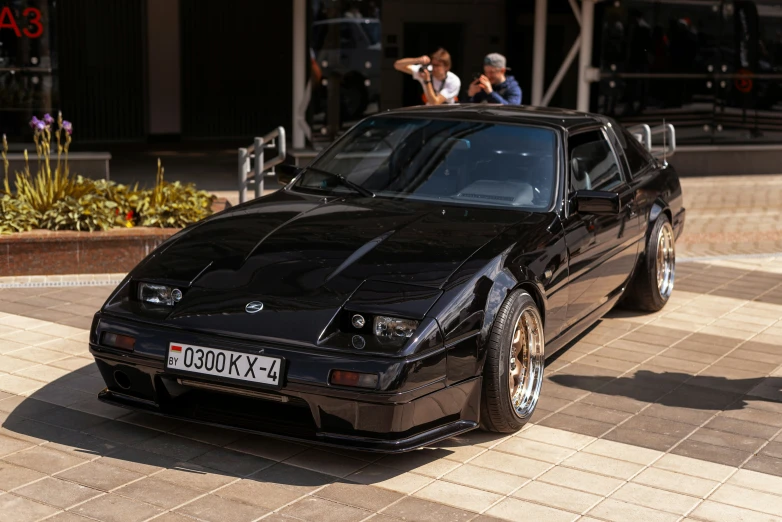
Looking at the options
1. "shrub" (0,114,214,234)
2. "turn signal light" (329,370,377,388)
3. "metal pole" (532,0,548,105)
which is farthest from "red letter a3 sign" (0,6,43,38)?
"turn signal light" (329,370,377,388)

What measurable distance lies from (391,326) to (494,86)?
17.1ft

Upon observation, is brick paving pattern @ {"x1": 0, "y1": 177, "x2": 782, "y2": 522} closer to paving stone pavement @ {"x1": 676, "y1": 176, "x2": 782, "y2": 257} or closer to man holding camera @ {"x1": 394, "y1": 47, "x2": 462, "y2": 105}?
man holding camera @ {"x1": 394, "y1": 47, "x2": 462, "y2": 105}

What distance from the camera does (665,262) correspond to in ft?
26.5

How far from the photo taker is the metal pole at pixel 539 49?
14.2m

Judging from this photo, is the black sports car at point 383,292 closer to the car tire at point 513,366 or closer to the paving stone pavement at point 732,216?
the car tire at point 513,366

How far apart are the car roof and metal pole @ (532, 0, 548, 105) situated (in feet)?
24.8

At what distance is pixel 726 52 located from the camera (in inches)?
555

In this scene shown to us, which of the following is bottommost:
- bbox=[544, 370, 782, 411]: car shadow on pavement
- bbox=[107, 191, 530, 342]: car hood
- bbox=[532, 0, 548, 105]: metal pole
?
bbox=[544, 370, 782, 411]: car shadow on pavement

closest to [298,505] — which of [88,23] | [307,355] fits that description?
[307,355]

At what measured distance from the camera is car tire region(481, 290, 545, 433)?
4.94 meters

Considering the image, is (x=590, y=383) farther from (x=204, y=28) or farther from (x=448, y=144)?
(x=204, y=28)

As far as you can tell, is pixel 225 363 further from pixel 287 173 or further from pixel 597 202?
pixel 597 202

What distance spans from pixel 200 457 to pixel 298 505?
2.27 ft

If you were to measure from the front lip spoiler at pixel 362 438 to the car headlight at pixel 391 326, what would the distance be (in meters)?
0.44
